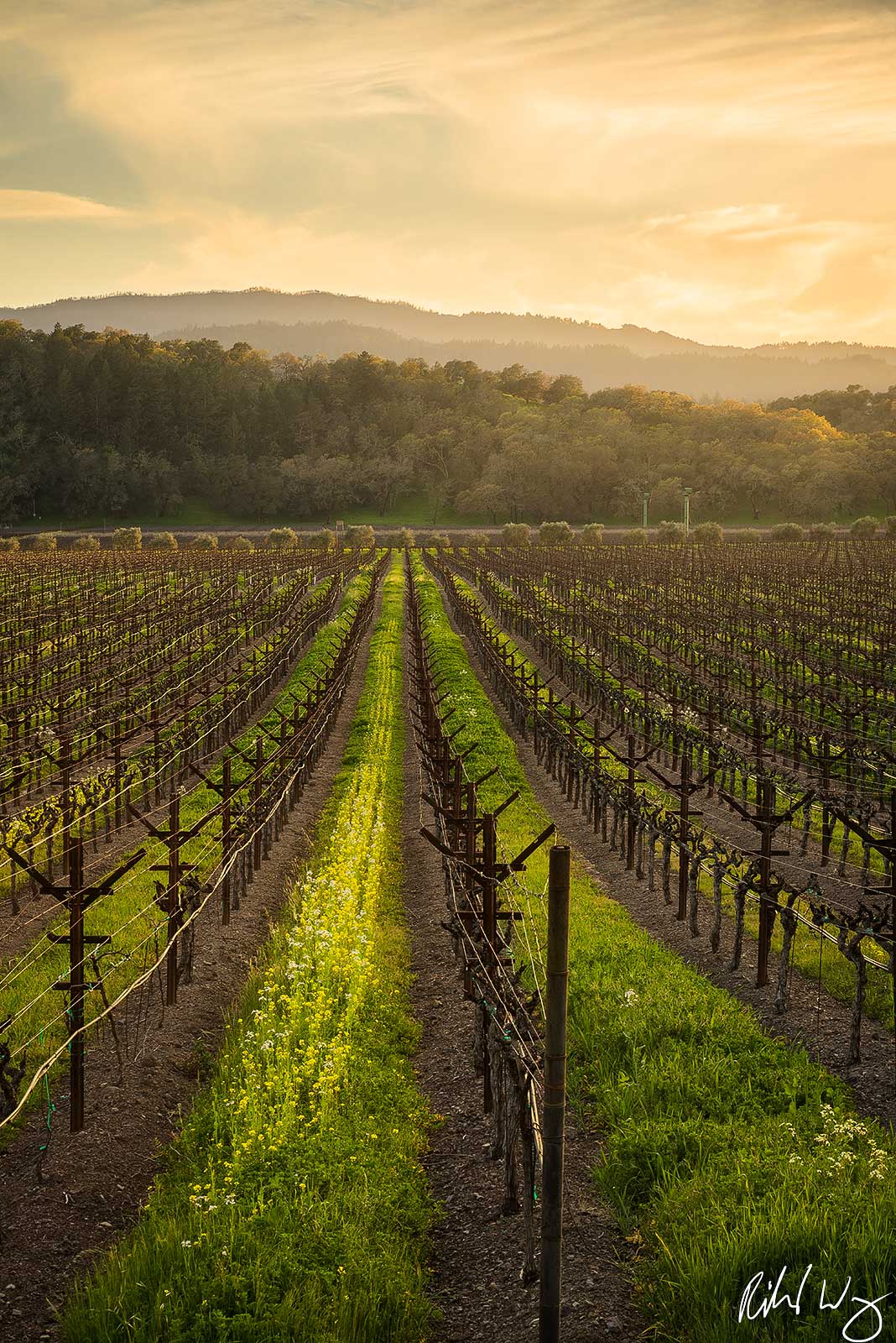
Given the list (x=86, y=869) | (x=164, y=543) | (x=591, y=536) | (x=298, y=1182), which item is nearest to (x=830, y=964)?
(x=298, y=1182)

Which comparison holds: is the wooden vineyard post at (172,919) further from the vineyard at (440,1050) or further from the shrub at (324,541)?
the shrub at (324,541)

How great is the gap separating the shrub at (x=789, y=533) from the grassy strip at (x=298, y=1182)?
92683mm

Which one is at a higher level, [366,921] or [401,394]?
[401,394]

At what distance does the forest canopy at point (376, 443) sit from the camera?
13050 cm

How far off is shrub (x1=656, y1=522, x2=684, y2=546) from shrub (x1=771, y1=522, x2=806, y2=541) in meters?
8.73

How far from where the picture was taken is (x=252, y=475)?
470 feet

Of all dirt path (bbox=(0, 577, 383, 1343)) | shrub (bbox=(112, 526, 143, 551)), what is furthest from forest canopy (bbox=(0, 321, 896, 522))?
dirt path (bbox=(0, 577, 383, 1343))

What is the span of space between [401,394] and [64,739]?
16000 cm

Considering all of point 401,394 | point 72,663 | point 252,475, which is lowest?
point 72,663

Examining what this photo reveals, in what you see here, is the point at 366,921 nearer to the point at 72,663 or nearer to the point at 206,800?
the point at 206,800

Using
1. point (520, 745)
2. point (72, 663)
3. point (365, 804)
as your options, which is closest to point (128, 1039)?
point (365, 804)

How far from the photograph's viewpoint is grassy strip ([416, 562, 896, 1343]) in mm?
6730

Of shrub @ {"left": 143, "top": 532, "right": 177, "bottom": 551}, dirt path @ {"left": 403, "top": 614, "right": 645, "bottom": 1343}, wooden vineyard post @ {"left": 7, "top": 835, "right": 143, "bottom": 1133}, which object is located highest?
shrub @ {"left": 143, "top": 532, "right": 177, "bottom": 551}

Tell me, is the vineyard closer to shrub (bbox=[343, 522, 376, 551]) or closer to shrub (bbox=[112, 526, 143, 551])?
shrub (bbox=[112, 526, 143, 551])
